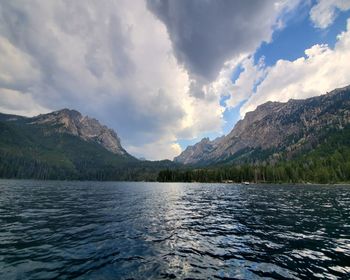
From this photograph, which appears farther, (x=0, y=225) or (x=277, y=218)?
(x=277, y=218)

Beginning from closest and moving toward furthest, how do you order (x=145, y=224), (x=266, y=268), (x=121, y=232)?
(x=266, y=268)
(x=121, y=232)
(x=145, y=224)

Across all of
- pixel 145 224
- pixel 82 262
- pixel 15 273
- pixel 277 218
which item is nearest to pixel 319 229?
pixel 277 218

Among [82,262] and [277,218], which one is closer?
[82,262]

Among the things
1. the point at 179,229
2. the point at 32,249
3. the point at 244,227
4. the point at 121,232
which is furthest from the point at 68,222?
the point at 244,227

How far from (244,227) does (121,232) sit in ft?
Answer: 51.2

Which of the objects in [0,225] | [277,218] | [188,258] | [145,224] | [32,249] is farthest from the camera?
[277,218]

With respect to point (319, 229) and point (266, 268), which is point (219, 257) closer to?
point (266, 268)

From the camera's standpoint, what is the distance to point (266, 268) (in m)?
15.5

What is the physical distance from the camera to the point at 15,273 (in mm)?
14102

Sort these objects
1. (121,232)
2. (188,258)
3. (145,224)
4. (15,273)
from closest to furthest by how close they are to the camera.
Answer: (15,273)
(188,258)
(121,232)
(145,224)

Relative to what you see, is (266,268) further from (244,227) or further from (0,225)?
(0,225)

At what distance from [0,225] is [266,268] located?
1201 inches

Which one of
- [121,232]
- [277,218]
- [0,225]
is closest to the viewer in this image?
[121,232]

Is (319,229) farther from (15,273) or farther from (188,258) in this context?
(15,273)
